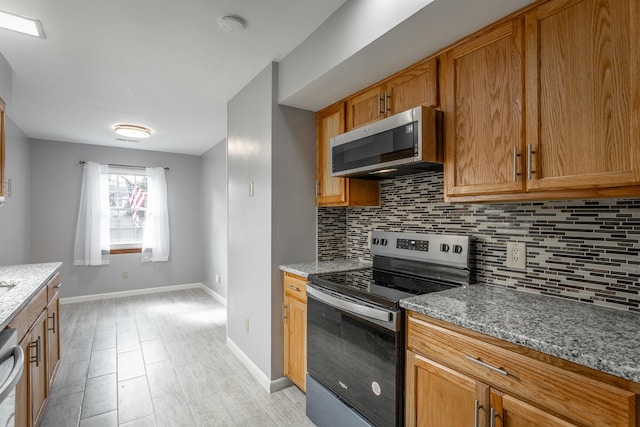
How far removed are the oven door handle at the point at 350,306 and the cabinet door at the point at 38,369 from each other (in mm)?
1510

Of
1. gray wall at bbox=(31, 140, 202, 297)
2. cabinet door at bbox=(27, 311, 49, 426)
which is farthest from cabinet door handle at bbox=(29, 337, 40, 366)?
gray wall at bbox=(31, 140, 202, 297)

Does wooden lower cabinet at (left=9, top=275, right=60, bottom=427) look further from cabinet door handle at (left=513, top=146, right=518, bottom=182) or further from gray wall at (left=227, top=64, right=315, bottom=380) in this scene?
cabinet door handle at (left=513, top=146, right=518, bottom=182)

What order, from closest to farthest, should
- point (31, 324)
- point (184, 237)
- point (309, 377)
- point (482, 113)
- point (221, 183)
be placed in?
point (482, 113) → point (31, 324) → point (309, 377) → point (221, 183) → point (184, 237)

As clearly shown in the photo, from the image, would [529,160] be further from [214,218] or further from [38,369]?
[214,218]

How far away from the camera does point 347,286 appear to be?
5.83 ft

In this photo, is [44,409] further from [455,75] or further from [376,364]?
[455,75]

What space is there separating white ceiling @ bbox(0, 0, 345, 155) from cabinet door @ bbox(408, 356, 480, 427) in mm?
1841

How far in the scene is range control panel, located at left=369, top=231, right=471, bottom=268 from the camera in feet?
5.87

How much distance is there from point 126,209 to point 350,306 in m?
4.84

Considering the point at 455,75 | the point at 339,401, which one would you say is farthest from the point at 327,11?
the point at 339,401

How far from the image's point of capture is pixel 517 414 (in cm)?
105

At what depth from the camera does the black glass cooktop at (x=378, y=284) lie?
159 centimetres

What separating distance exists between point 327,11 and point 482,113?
1022 mm

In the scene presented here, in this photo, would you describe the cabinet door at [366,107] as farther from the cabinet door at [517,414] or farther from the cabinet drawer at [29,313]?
the cabinet drawer at [29,313]
